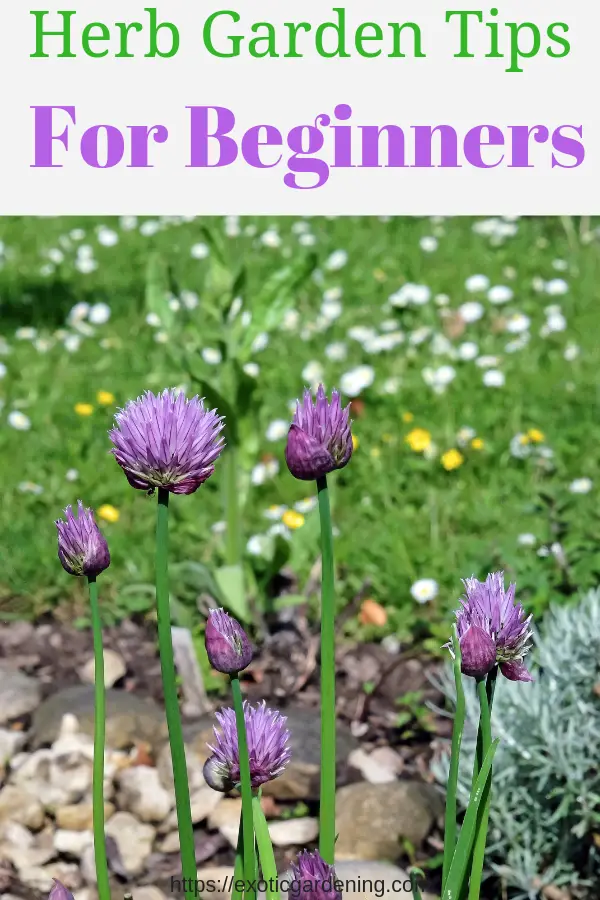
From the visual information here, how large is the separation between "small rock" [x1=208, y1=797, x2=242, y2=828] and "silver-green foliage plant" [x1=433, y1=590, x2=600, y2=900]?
0.47m

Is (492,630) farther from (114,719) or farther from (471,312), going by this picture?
(471,312)

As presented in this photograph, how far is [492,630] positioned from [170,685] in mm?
285

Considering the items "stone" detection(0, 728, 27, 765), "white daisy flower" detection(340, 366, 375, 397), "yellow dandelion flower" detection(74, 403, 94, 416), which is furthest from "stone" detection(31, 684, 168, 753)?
"white daisy flower" detection(340, 366, 375, 397)

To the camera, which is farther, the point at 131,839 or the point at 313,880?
the point at 131,839

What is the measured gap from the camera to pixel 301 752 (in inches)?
96.2

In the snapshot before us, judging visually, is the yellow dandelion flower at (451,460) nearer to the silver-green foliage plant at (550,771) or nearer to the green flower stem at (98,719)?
the silver-green foliage plant at (550,771)

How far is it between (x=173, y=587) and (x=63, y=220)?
465cm

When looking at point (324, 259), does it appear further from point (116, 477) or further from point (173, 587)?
point (173, 587)

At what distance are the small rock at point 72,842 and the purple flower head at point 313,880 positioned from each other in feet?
4.73

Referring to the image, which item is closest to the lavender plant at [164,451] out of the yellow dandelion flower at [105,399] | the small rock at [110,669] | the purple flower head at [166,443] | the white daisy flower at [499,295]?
the purple flower head at [166,443]

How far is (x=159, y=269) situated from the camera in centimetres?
315

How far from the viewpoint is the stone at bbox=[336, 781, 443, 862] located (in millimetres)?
2201

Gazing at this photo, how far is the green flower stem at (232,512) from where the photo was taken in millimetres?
2883

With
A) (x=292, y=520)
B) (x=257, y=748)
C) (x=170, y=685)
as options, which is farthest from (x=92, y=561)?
(x=292, y=520)
